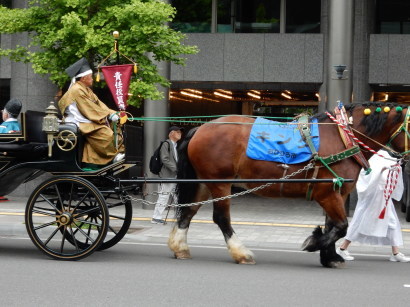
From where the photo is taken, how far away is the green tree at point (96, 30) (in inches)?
500

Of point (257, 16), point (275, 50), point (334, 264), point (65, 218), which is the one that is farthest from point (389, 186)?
point (257, 16)

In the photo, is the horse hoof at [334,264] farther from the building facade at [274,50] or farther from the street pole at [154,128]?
the building facade at [274,50]

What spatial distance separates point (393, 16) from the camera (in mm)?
20047

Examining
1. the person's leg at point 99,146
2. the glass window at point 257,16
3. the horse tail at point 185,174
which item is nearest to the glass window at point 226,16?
the glass window at point 257,16

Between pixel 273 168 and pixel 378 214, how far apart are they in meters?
2.01

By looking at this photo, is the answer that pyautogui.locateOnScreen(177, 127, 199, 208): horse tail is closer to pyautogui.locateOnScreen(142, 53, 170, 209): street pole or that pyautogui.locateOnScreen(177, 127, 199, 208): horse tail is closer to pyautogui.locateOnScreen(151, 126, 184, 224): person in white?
pyautogui.locateOnScreen(151, 126, 184, 224): person in white

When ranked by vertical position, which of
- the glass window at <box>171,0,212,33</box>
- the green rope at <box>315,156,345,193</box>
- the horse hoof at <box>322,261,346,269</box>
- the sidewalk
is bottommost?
the sidewalk

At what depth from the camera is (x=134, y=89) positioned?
1319 cm

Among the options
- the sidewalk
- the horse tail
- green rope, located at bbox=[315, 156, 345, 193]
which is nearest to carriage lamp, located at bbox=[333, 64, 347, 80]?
the sidewalk

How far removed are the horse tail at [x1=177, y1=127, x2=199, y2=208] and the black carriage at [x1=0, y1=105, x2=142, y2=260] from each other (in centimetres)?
60

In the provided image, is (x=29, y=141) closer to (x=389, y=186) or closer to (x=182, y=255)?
→ (x=182, y=255)

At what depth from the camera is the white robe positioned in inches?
412

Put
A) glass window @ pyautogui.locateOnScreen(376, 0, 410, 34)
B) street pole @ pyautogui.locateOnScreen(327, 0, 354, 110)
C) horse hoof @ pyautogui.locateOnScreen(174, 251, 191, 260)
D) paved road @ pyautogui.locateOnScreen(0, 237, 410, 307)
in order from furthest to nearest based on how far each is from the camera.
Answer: glass window @ pyautogui.locateOnScreen(376, 0, 410, 34) → street pole @ pyautogui.locateOnScreen(327, 0, 354, 110) → horse hoof @ pyautogui.locateOnScreen(174, 251, 191, 260) → paved road @ pyautogui.locateOnScreen(0, 237, 410, 307)

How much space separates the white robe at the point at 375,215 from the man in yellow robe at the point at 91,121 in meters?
3.55
